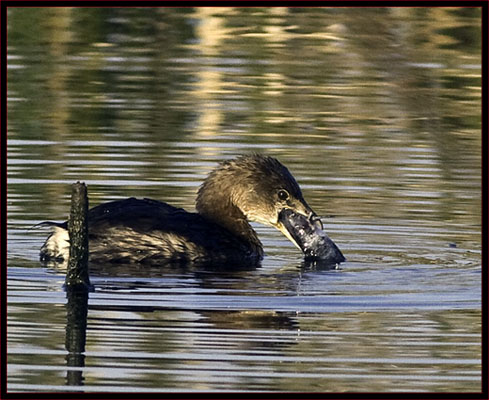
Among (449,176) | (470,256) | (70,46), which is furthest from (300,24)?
(470,256)

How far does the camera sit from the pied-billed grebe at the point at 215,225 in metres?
10.8

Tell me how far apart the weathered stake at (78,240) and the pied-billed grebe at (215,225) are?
2.87 ft

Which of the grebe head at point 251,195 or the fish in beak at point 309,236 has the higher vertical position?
the grebe head at point 251,195

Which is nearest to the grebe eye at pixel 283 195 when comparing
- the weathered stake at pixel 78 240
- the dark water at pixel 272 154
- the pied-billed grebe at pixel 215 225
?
the pied-billed grebe at pixel 215 225

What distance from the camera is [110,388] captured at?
26.1ft

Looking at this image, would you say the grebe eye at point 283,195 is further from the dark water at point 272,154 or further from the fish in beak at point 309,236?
the dark water at point 272,154

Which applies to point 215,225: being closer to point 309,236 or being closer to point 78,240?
point 309,236

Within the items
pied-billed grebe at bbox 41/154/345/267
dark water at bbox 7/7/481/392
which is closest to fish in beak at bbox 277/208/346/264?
pied-billed grebe at bbox 41/154/345/267

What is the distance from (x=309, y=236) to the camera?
11.4 meters

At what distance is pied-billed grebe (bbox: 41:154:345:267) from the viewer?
10.8m

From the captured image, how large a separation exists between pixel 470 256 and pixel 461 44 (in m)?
10.4

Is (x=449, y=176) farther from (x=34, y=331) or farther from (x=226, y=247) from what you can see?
(x=34, y=331)

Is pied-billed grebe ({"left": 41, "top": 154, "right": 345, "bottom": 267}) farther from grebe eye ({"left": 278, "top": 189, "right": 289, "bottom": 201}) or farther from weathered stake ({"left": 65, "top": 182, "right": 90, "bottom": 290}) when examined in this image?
weathered stake ({"left": 65, "top": 182, "right": 90, "bottom": 290})

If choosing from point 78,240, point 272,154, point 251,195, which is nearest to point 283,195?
point 251,195
